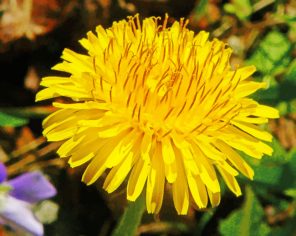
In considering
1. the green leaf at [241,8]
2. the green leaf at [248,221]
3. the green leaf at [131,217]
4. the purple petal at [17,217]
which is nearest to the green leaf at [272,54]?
the green leaf at [241,8]

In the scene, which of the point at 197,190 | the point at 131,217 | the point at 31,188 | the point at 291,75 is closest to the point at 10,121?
the point at 31,188

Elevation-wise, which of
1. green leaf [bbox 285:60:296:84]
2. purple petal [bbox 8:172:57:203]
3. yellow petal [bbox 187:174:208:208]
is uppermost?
green leaf [bbox 285:60:296:84]

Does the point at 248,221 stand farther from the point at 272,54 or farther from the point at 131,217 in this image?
the point at 272,54

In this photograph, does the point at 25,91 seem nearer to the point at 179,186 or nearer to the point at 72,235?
the point at 72,235

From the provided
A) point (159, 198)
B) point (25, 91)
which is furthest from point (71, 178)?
point (159, 198)

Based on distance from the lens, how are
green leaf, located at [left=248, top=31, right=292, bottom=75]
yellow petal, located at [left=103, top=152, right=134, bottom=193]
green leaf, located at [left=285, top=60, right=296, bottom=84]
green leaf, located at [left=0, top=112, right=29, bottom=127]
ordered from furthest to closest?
green leaf, located at [left=248, top=31, right=292, bottom=75]
green leaf, located at [left=285, top=60, right=296, bottom=84]
green leaf, located at [left=0, top=112, right=29, bottom=127]
yellow petal, located at [left=103, top=152, right=134, bottom=193]

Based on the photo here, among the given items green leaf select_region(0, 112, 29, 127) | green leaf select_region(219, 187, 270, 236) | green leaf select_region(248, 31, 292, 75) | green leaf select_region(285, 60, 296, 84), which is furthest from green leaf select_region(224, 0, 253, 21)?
green leaf select_region(0, 112, 29, 127)

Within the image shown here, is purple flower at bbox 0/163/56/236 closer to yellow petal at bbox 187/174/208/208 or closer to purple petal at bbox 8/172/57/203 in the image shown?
purple petal at bbox 8/172/57/203
